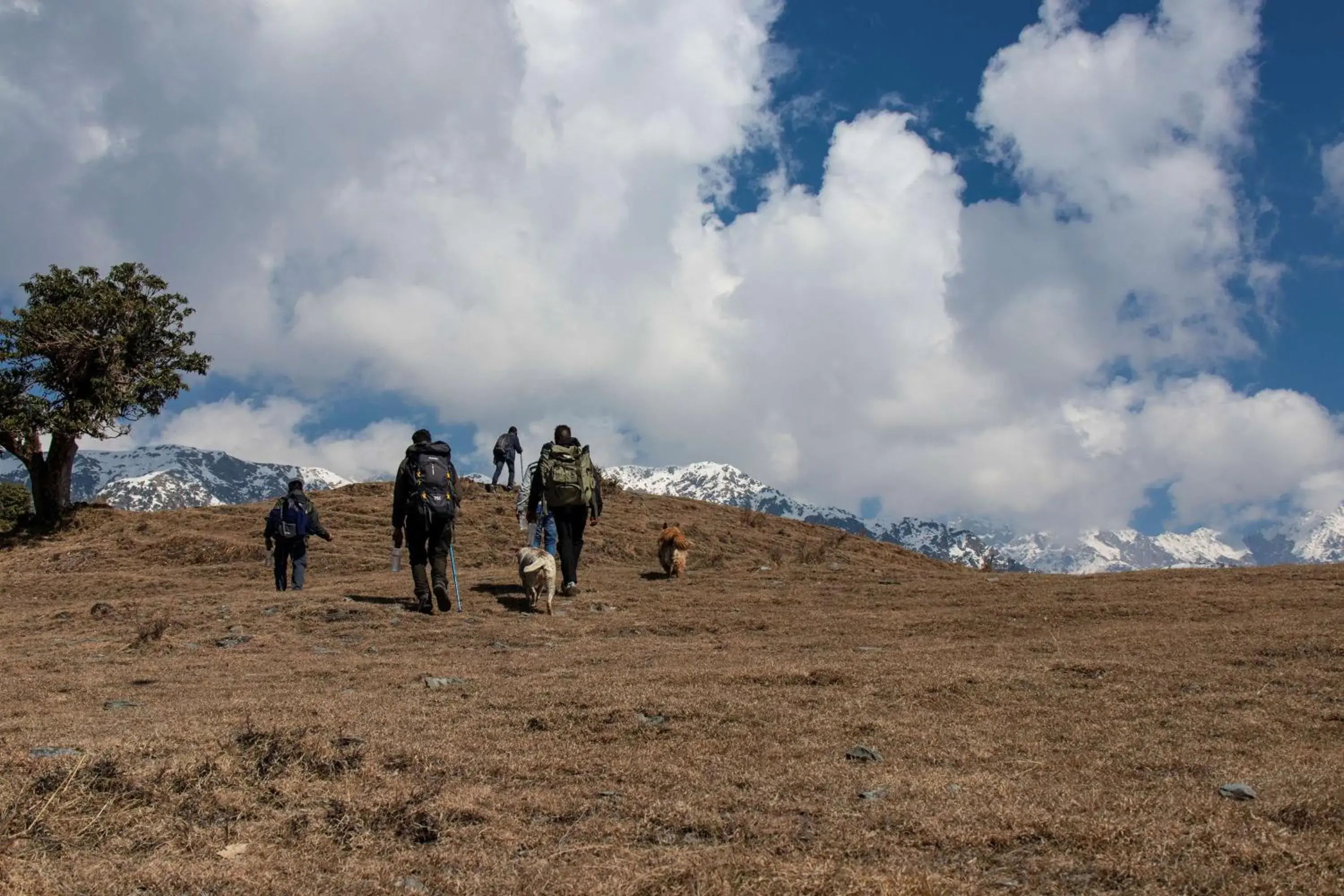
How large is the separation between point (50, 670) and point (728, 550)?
1627 cm

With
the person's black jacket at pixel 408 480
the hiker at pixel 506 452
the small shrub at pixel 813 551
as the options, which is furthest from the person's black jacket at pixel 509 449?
the person's black jacket at pixel 408 480

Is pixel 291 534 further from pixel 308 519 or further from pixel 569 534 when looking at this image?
pixel 569 534

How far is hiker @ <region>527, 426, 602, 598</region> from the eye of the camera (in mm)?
14516

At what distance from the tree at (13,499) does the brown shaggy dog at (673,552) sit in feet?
93.2

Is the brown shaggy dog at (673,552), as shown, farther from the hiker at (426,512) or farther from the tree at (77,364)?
the tree at (77,364)

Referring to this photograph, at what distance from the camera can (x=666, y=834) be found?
4555 mm

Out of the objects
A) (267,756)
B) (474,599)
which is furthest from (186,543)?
(267,756)

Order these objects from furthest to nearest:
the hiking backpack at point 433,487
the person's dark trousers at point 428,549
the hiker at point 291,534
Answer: the hiker at point 291,534
the person's dark trousers at point 428,549
the hiking backpack at point 433,487

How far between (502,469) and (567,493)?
1614 cm

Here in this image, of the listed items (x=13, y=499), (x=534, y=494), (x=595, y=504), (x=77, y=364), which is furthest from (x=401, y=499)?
(x=13, y=499)

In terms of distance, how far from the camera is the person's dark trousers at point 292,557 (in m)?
16.8

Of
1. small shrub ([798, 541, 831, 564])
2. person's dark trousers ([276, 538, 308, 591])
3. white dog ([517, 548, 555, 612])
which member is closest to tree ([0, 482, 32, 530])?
person's dark trousers ([276, 538, 308, 591])

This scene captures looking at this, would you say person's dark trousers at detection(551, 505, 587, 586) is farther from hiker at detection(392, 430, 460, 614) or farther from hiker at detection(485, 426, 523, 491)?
hiker at detection(485, 426, 523, 491)

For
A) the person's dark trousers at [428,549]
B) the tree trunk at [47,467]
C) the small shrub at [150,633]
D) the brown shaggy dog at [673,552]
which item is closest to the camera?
the small shrub at [150,633]
